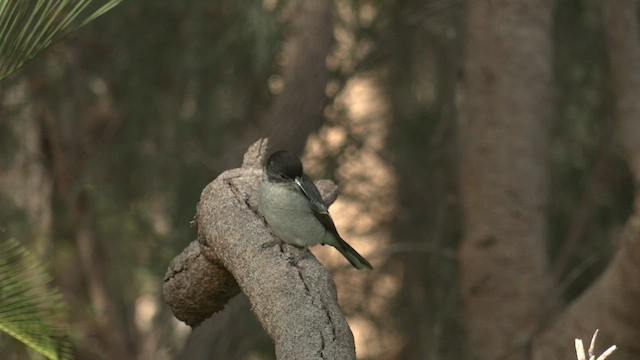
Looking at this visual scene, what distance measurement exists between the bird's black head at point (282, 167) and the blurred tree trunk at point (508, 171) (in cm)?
257

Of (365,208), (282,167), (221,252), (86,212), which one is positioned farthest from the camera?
(365,208)

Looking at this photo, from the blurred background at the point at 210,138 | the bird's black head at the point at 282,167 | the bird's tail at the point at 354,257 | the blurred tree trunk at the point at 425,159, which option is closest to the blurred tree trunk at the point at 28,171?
the blurred background at the point at 210,138

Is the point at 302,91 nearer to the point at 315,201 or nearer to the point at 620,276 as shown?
the point at 620,276

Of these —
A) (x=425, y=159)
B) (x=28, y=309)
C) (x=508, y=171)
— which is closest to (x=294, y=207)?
(x=28, y=309)

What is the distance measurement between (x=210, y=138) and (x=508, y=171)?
2.15m

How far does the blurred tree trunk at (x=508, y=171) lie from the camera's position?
209 inches

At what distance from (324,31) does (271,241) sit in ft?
9.42

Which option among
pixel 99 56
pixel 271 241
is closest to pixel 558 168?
pixel 99 56

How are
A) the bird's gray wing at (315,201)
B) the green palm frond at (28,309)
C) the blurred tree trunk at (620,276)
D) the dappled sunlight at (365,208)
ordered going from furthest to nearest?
the dappled sunlight at (365,208) → the blurred tree trunk at (620,276) → the bird's gray wing at (315,201) → the green palm frond at (28,309)

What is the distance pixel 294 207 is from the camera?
294cm

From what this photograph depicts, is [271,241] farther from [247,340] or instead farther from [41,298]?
[247,340]

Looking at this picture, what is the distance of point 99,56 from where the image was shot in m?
6.73

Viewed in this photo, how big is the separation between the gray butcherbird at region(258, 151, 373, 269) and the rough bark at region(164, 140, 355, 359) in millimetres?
39

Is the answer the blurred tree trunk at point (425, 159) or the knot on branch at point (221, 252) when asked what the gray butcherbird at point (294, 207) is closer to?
the knot on branch at point (221, 252)
